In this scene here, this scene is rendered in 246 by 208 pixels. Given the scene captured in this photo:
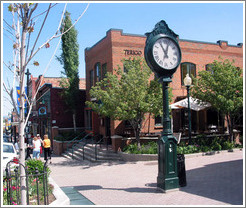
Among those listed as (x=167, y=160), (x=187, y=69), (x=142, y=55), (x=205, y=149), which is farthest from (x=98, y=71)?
(x=167, y=160)

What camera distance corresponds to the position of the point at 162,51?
25.9 feet

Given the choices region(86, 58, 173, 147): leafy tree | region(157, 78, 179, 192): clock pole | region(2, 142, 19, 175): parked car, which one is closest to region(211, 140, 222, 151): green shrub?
region(86, 58, 173, 147): leafy tree

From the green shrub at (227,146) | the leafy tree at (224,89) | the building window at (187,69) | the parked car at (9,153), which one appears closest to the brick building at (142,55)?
the building window at (187,69)

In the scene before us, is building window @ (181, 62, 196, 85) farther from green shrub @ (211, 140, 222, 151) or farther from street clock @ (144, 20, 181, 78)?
street clock @ (144, 20, 181, 78)

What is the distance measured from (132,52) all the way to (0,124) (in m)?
14.6

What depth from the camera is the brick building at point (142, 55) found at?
1806 centimetres

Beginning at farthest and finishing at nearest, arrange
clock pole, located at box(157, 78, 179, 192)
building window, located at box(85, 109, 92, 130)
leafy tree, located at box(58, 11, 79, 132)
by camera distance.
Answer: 1. building window, located at box(85, 109, 92, 130)
2. leafy tree, located at box(58, 11, 79, 132)
3. clock pole, located at box(157, 78, 179, 192)

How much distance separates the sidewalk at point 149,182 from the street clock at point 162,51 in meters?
3.36

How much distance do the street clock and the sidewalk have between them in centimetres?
336

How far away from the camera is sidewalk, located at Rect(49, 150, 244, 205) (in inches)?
267

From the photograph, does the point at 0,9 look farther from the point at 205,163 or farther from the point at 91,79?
the point at 91,79

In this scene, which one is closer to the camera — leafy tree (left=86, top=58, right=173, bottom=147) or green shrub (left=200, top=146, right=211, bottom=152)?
leafy tree (left=86, top=58, right=173, bottom=147)

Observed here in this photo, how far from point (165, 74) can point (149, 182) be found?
3664mm

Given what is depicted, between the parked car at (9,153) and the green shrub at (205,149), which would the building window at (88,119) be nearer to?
the parked car at (9,153)
